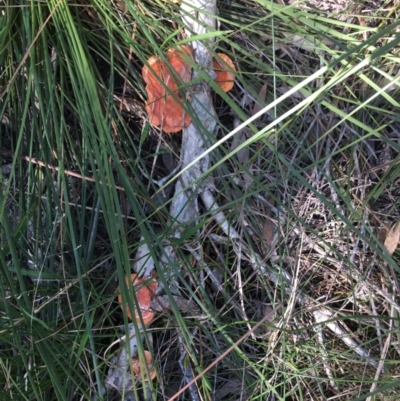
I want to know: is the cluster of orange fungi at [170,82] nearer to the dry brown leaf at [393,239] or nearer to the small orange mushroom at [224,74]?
the small orange mushroom at [224,74]

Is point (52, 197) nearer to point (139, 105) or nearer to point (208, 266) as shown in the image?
point (139, 105)

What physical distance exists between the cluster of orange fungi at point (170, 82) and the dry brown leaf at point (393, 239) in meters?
0.66

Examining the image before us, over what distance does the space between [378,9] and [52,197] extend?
111 cm

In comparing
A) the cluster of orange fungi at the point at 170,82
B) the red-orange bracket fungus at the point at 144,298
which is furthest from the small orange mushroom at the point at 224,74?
the red-orange bracket fungus at the point at 144,298

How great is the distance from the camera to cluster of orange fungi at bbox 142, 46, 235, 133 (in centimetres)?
125

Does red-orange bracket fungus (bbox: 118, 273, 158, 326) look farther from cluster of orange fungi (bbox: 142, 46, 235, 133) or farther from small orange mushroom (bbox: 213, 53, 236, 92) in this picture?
small orange mushroom (bbox: 213, 53, 236, 92)

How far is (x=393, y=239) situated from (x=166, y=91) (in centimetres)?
80

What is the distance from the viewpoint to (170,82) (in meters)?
1.27

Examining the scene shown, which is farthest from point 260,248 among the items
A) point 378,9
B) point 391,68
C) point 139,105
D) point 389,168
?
point 378,9

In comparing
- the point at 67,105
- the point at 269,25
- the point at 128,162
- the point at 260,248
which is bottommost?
the point at 260,248

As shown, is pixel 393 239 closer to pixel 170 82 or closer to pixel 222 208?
pixel 222 208

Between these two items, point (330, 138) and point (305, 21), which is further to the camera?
point (330, 138)

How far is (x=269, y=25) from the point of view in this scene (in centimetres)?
135

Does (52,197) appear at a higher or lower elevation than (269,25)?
lower
